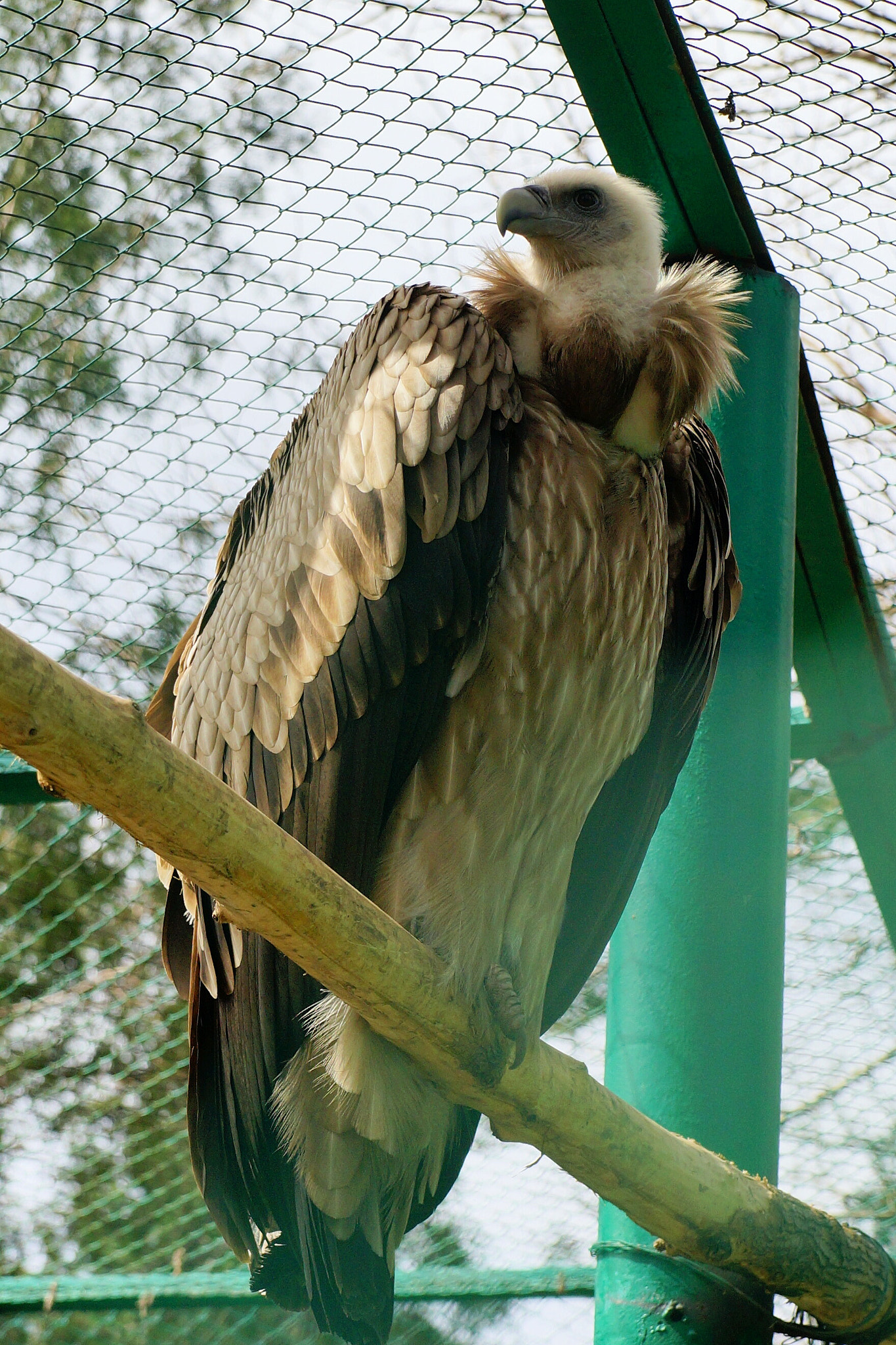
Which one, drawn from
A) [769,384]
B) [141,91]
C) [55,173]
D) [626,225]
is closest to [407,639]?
[626,225]

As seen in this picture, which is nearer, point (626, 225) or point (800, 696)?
point (626, 225)

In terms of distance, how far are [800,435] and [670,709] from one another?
1.00m

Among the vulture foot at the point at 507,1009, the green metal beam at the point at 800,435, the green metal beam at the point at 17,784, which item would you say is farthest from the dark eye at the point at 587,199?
the green metal beam at the point at 17,784

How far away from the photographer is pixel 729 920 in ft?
9.55

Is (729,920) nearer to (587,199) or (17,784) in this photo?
(587,199)

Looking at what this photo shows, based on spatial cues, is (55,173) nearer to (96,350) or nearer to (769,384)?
(96,350)

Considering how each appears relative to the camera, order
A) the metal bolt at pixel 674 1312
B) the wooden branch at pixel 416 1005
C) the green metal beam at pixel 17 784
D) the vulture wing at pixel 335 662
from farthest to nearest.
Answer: the green metal beam at pixel 17 784 → the metal bolt at pixel 674 1312 → the vulture wing at pixel 335 662 → the wooden branch at pixel 416 1005

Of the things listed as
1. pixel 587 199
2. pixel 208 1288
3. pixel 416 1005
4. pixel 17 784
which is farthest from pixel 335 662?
pixel 208 1288

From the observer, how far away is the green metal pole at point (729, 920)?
9.11 feet

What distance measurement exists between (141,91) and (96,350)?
828 mm

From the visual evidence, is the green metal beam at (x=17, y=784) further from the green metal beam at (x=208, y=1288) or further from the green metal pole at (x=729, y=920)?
the green metal pole at (x=729, y=920)

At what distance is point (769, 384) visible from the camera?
3.21 meters

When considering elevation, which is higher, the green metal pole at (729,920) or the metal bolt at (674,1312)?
the green metal pole at (729,920)

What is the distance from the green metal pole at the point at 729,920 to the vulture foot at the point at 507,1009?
583 mm
